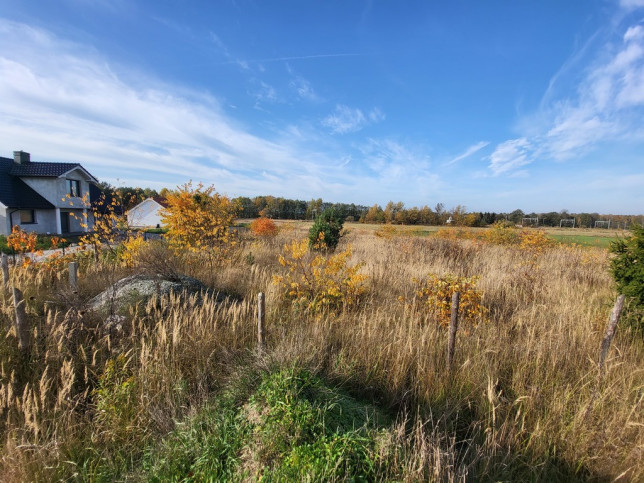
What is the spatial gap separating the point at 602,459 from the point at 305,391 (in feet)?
7.08

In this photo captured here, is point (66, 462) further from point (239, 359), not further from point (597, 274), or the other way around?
point (597, 274)

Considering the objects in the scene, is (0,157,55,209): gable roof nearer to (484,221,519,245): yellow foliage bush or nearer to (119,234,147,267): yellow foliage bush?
(119,234,147,267): yellow foliage bush

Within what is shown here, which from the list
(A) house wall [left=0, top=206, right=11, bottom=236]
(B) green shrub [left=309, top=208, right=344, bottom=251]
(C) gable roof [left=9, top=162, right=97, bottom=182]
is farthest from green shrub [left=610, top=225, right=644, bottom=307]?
(C) gable roof [left=9, top=162, right=97, bottom=182]

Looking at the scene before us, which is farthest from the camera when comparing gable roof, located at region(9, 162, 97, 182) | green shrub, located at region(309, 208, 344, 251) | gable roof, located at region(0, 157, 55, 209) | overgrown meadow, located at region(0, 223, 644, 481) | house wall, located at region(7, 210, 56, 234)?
gable roof, located at region(9, 162, 97, 182)

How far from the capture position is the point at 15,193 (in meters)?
20.2

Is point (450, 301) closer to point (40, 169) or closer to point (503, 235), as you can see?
point (503, 235)

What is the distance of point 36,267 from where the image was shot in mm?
5840

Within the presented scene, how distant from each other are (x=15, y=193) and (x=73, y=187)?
391 cm

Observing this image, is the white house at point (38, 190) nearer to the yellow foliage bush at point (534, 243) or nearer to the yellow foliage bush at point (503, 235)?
the yellow foliage bush at point (503, 235)

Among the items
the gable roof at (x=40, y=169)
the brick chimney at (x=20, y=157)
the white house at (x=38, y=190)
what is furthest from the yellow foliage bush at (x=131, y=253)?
the brick chimney at (x=20, y=157)

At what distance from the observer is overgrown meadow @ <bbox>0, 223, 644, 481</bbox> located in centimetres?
174

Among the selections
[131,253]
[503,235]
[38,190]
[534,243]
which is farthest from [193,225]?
[38,190]

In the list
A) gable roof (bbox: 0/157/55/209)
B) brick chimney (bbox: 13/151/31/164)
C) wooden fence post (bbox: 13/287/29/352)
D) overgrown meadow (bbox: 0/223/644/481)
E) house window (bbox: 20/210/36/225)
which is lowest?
overgrown meadow (bbox: 0/223/644/481)

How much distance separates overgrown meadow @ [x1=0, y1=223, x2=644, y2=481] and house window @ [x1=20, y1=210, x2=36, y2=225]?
23.2 m
